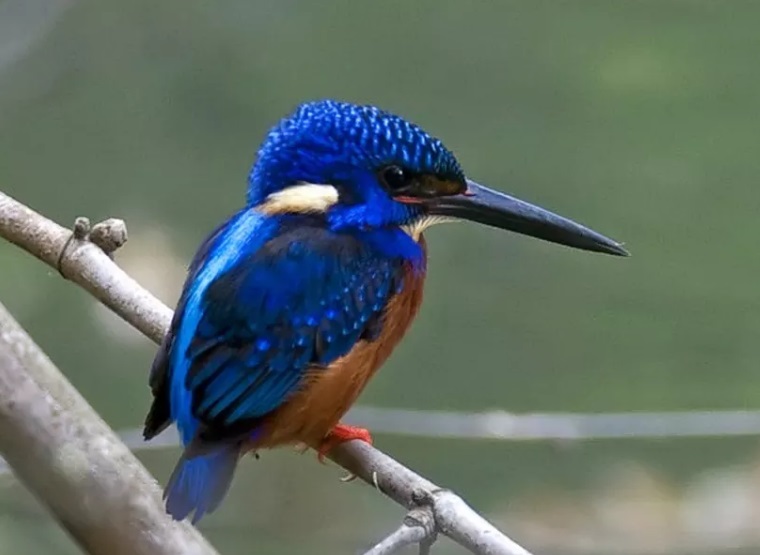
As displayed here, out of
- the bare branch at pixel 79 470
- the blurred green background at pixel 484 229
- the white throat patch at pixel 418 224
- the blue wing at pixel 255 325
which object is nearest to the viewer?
the bare branch at pixel 79 470

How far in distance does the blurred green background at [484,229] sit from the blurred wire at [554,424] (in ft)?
0.08

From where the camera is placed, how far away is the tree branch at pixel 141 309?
3.07 ft

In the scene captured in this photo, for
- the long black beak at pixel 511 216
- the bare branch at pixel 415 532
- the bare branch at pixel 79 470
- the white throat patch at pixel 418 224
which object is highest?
the long black beak at pixel 511 216

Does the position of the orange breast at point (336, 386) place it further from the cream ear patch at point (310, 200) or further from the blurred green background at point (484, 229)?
the blurred green background at point (484, 229)

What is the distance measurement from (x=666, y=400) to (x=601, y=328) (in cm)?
22

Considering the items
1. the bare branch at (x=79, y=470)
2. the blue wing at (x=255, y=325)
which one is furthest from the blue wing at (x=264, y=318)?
the bare branch at (x=79, y=470)

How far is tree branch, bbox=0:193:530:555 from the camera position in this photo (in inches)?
36.8

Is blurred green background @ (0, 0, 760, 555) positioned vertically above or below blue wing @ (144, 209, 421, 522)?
above

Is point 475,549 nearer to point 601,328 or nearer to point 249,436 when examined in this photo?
point 249,436

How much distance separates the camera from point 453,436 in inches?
91.9

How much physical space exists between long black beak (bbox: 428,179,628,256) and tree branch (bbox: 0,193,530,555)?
0.74ft

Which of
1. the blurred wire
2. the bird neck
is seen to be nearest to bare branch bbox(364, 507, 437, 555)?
the bird neck

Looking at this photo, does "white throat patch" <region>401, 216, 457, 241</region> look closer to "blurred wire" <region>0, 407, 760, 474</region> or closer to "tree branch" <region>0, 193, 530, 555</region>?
"tree branch" <region>0, 193, 530, 555</region>

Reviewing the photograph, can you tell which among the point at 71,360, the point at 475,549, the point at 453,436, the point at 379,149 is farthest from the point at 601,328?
the point at 475,549
